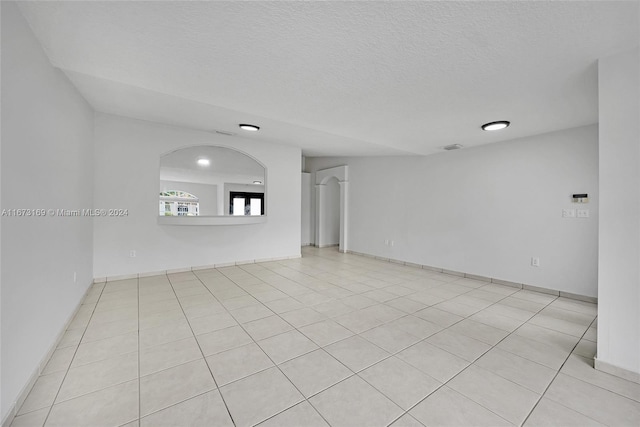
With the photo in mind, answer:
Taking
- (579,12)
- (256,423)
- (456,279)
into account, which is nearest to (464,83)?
(579,12)

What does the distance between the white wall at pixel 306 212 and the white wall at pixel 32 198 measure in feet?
18.4

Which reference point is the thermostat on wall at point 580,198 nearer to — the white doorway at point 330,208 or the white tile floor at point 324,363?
the white tile floor at point 324,363

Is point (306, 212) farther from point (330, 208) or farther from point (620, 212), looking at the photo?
point (620, 212)

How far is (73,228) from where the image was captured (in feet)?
8.64

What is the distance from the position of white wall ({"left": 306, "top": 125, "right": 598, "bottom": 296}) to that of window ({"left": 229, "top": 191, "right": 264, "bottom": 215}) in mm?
2687

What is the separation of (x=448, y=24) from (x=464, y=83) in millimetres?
894

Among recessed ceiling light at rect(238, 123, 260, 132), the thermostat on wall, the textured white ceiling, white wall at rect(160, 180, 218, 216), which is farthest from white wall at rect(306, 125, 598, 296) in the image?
white wall at rect(160, 180, 218, 216)

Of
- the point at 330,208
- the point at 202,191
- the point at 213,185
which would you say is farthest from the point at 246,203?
the point at 330,208

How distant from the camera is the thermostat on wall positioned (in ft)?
11.1

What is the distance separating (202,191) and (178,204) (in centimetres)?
42

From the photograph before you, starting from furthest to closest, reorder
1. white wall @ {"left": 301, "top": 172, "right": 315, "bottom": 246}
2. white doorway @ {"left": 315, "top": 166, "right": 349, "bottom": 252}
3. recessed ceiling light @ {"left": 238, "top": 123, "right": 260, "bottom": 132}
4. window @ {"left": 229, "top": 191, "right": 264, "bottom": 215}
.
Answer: white wall @ {"left": 301, "top": 172, "right": 315, "bottom": 246} → white doorway @ {"left": 315, "top": 166, "right": 349, "bottom": 252} → window @ {"left": 229, "top": 191, "right": 264, "bottom": 215} → recessed ceiling light @ {"left": 238, "top": 123, "right": 260, "bottom": 132}

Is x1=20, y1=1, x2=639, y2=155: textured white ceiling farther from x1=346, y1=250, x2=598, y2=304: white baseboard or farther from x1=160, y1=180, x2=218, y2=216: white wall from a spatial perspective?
x1=346, y1=250, x2=598, y2=304: white baseboard

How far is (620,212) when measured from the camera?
181cm

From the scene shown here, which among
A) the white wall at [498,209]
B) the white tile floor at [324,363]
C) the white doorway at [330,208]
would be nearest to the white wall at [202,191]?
the white tile floor at [324,363]
